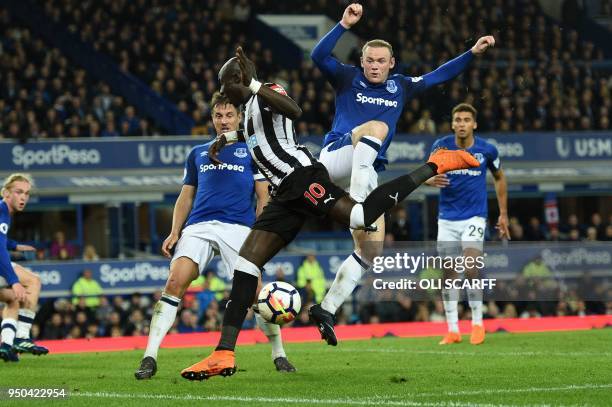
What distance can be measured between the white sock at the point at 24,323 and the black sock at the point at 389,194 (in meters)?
4.84

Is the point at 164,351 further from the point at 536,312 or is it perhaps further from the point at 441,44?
the point at 441,44

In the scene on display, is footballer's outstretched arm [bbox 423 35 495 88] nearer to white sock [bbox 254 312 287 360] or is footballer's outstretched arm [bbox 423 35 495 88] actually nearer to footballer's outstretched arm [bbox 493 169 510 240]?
white sock [bbox 254 312 287 360]

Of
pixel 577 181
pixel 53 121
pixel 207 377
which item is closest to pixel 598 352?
pixel 207 377

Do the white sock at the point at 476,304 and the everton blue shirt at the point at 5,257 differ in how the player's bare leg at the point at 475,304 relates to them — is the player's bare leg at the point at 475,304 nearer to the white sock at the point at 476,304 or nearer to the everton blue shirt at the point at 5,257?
the white sock at the point at 476,304

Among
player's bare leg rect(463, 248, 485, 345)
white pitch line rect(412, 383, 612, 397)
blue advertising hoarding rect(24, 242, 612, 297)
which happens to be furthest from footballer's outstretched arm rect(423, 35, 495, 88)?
blue advertising hoarding rect(24, 242, 612, 297)

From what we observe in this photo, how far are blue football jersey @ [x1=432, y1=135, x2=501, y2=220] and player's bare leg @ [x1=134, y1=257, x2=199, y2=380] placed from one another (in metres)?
4.94

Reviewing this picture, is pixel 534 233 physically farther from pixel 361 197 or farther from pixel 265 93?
pixel 265 93

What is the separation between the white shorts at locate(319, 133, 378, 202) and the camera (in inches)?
378

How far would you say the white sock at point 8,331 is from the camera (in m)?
12.0

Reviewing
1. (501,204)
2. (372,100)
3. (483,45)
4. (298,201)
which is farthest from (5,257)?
(501,204)

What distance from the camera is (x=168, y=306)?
383 inches

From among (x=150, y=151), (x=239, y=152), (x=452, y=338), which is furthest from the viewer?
(x=150, y=151)

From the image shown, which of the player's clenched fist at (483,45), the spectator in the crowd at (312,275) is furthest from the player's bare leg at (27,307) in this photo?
the spectator in the crowd at (312,275)

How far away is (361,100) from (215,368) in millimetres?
2741
